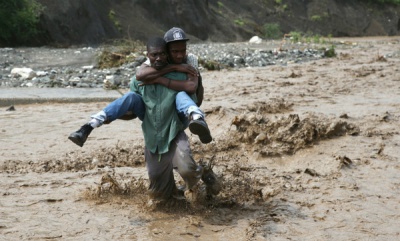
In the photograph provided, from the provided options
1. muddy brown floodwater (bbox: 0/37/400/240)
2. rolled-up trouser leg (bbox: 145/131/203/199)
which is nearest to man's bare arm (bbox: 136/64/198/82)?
rolled-up trouser leg (bbox: 145/131/203/199)

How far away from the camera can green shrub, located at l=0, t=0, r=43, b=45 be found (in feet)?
75.6

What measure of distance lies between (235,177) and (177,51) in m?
1.60

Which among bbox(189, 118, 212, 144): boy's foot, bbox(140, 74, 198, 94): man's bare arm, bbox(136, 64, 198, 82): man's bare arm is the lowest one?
bbox(189, 118, 212, 144): boy's foot

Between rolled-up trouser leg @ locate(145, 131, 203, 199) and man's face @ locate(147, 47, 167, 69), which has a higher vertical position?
man's face @ locate(147, 47, 167, 69)

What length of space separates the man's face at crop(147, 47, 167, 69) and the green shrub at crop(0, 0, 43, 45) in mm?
19629

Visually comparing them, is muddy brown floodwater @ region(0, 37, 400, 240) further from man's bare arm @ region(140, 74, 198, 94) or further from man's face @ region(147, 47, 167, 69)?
man's face @ region(147, 47, 167, 69)

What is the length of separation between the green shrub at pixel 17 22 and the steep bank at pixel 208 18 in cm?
100

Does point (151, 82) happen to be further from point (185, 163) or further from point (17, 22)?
point (17, 22)

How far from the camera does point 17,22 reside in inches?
911

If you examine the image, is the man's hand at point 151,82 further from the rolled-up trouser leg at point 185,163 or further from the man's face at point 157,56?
the rolled-up trouser leg at point 185,163

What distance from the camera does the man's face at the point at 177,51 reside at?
4605mm

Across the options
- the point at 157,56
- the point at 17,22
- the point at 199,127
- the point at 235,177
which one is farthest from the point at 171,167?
the point at 17,22

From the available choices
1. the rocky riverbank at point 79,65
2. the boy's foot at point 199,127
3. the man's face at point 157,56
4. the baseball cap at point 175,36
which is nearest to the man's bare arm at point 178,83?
the man's face at point 157,56

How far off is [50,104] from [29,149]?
3830 millimetres
